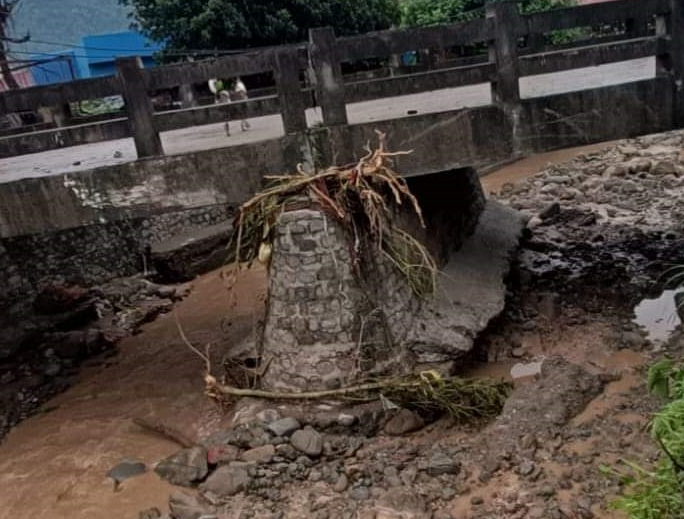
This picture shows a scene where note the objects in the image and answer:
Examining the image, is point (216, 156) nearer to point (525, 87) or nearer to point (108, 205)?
point (108, 205)

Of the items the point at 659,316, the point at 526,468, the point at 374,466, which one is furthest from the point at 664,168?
the point at 374,466

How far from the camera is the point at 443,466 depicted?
5621 mm

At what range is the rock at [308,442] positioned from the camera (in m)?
5.98

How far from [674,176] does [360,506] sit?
1178 centimetres

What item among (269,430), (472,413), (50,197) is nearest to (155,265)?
(50,197)

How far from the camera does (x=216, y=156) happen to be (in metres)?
6.47

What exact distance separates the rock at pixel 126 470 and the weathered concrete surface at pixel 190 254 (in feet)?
20.8

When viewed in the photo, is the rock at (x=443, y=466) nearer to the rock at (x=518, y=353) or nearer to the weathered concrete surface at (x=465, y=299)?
the weathered concrete surface at (x=465, y=299)

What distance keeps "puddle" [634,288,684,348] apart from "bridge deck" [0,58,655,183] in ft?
9.54

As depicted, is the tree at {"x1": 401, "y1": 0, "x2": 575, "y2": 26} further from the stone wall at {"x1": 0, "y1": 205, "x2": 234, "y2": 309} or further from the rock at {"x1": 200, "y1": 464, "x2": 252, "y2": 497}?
the rock at {"x1": 200, "y1": 464, "x2": 252, "y2": 497}

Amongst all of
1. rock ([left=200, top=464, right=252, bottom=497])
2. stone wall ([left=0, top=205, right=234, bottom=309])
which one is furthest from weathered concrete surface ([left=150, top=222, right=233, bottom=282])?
rock ([left=200, top=464, right=252, bottom=497])

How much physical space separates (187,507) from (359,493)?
147 cm

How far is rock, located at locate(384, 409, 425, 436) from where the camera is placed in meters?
6.29

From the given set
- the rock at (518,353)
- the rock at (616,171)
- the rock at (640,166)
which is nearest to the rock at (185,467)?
the rock at (518,353)
